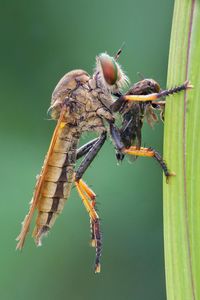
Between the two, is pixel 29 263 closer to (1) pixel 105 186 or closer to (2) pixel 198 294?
(1) pixel 105 186

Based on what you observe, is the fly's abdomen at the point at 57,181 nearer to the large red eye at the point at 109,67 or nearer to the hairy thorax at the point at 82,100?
the hairy thorax at the point at 82,100

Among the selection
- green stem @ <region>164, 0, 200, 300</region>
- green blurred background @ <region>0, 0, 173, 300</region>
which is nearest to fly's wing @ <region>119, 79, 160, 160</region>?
green stem @ <region>164, 0, 200, 300</region>

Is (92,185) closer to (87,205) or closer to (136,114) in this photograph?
(87,205)

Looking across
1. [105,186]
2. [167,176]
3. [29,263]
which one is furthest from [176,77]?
[29,263]

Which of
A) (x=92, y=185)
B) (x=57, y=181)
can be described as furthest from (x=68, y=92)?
(x=92, y=185)

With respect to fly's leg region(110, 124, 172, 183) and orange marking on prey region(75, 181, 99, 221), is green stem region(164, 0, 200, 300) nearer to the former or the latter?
fly's leg region(110, 124, 172, 183)

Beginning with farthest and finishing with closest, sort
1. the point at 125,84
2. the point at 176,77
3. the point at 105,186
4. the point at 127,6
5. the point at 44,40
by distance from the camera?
the point at 44,40
the point at 127,6
the point at 105,186
the point at 125,84
the point at 176,77

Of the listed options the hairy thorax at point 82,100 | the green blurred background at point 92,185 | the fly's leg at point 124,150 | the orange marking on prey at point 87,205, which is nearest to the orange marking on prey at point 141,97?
the fly's leg at point 124,150
